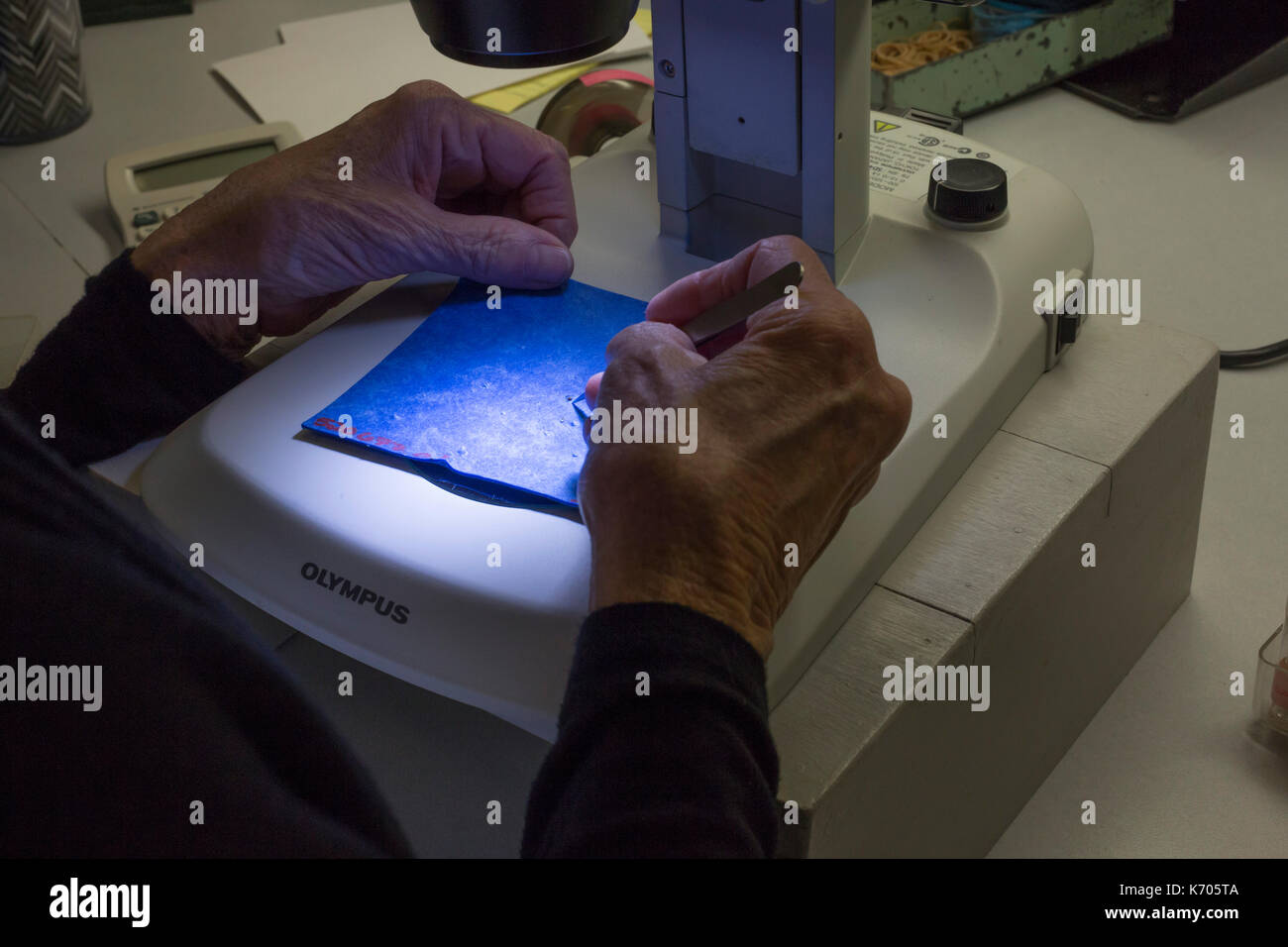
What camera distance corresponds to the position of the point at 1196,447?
0.82 m

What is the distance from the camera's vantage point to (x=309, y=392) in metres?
0.80

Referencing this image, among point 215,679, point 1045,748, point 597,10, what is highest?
point 597,10

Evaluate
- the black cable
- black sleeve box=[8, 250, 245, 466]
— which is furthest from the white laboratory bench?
black sleeve box=[8, 250, 245, 466]

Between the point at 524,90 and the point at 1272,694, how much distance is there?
3.41 feet

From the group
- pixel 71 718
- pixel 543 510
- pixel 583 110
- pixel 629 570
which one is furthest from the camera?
pixel 583 110

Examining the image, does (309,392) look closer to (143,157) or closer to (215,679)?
(215,679)

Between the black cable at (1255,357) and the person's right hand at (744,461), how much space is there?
1.52 ft

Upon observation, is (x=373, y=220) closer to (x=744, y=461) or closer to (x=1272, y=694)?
(x=744, y=461)

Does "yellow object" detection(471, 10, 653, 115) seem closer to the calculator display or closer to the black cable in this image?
the calculator display

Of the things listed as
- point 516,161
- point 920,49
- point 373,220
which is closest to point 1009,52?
point 920,49

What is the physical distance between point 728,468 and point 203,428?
0.36 m

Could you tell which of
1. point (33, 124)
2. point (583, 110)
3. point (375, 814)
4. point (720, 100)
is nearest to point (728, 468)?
point (375, 814)

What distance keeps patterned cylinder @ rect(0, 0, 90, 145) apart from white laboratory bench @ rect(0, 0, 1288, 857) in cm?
3

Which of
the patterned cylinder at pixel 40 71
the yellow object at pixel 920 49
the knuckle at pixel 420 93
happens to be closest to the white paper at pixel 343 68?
the patterned cylinder at pixel 40 71
